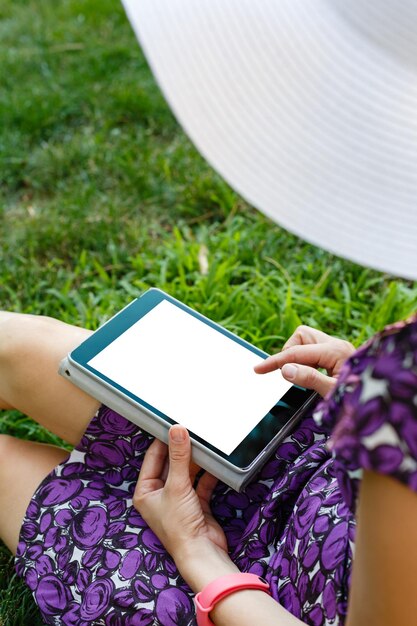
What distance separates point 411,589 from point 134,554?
0.51 meters

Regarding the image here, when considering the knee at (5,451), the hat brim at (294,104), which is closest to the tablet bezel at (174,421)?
the knee at (5,451)

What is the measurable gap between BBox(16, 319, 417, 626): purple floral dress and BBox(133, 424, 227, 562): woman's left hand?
0.10ft

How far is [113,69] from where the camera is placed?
2.76m

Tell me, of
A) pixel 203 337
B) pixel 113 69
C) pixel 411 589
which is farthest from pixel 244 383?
pixel 113 69

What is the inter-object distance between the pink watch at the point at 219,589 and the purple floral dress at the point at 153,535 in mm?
42

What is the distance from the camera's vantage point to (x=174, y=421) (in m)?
1.17

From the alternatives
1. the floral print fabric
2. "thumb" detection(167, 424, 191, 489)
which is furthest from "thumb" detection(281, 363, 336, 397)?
the floral print fabric

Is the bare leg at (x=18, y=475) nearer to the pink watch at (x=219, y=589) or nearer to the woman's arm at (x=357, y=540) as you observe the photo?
the woman's arm at (x=357, y=540)

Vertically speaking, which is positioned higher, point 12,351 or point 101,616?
point 12,351

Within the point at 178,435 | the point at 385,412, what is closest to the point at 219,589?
the point at 178,435

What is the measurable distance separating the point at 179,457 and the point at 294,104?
2.00 feet

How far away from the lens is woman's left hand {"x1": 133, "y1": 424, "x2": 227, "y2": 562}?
3.63ft

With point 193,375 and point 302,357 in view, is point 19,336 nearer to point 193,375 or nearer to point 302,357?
point 193,375

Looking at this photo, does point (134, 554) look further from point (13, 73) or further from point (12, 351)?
point (13, 73)
